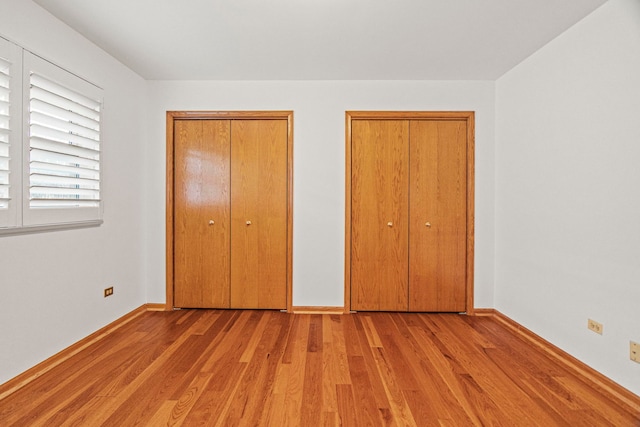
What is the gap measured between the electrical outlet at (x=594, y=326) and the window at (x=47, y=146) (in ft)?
12.3

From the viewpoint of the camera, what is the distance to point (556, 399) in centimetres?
186

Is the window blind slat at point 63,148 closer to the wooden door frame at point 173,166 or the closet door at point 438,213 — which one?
the wooden door frame at point 173,166

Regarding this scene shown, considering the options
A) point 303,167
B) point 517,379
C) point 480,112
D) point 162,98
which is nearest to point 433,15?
point 480,112

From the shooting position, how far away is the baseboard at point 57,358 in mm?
1905

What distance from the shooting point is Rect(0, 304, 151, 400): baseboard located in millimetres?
1905

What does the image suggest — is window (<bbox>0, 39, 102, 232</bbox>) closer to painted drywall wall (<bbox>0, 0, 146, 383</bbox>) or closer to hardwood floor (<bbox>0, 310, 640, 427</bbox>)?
painted drywall wall (<bbox>0, 0, 146, 383</bbox>)

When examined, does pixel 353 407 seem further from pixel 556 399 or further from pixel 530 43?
pixel 530 43

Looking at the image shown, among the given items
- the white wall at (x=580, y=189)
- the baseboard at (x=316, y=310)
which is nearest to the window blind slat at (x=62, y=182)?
the baseboard at (x=316, y=310)

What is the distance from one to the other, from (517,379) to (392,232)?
1620 mm

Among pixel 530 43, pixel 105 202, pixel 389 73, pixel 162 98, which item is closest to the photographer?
pixel 530 43

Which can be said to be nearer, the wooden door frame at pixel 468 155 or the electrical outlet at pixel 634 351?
the electrical outlet at pixel 634 351

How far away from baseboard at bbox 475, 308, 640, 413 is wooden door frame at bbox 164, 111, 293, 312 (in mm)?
2153

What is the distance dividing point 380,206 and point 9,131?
290 centimetres

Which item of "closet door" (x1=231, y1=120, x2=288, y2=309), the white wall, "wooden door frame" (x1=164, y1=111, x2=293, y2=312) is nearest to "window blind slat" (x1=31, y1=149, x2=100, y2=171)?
"wooden door frame" (x1=164, y1=111, x2=293, y2=312)
